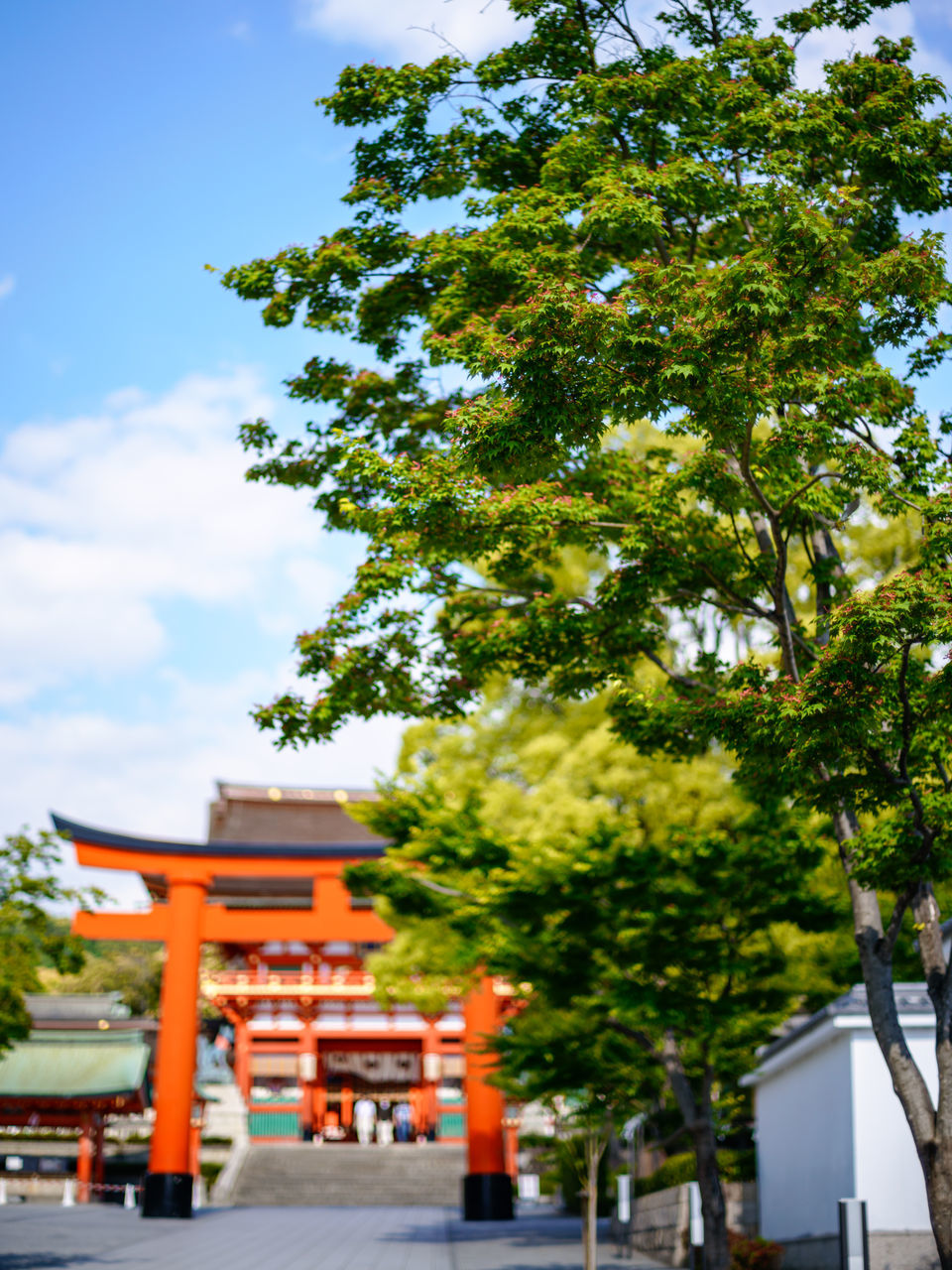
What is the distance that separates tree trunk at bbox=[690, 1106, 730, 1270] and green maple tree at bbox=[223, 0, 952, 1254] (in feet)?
16.1

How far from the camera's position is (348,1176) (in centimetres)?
3080

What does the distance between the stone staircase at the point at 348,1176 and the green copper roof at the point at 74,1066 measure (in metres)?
4.19

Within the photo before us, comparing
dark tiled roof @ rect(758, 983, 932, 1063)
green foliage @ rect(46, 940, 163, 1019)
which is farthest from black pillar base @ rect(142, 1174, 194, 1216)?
green foliage @ rect(46, 940, 163, 1019)

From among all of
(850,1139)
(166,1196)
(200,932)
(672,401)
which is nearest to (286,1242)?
(166,1196)

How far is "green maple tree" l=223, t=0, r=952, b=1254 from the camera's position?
722cm

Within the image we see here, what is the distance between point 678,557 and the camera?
9.57 meters

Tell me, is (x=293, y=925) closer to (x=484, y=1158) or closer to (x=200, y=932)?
(x=200, y=932)

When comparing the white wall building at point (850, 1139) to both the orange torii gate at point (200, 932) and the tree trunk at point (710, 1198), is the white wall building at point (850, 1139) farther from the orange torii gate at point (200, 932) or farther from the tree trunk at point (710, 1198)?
the orange torii gate at point (200, 932)

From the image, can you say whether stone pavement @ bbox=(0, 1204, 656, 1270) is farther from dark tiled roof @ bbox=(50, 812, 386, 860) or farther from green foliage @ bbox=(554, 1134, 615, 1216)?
dark tiled roof @ bbox=(50, 812, 386, 860)

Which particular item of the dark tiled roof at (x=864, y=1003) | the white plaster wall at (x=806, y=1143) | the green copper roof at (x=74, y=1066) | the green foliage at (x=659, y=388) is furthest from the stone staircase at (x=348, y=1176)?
the green foliage at (x=659, y=388)

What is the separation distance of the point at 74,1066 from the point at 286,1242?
12886 millimetres

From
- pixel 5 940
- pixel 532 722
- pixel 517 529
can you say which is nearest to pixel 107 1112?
pixel 5 940

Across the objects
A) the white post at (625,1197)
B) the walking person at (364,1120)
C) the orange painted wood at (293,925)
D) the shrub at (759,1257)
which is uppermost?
the orange painted wood at (293,925)

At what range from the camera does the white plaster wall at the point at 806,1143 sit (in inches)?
512
